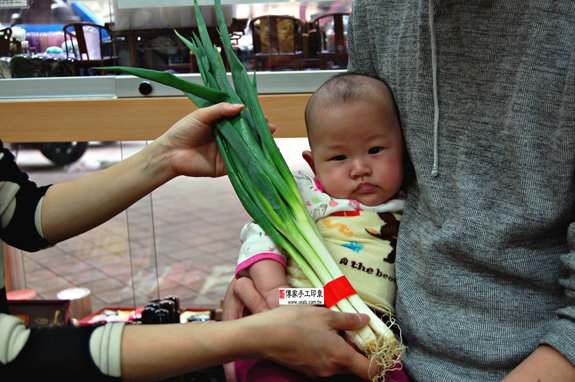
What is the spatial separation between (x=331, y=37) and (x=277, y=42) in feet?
0.69

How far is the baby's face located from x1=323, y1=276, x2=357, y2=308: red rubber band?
9.6 inches

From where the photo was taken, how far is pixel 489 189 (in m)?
0.96

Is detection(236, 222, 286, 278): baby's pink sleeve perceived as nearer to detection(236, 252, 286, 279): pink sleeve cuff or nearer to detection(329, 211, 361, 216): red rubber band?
detection(236, 252, 286, 279): pink sleeve cuff

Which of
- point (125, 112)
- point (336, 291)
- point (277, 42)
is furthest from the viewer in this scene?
point (277, 42)

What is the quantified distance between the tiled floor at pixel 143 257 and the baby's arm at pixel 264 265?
1.29 m

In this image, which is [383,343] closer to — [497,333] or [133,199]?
[497,333]

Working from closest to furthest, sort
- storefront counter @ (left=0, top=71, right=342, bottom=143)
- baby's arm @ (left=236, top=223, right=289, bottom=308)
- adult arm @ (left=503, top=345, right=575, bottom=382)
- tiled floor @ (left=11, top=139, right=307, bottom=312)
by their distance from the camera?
1. adult arm @ (left=503, top=345, right=575, bottom=382)
2. baby's arm @ (left=236, top=223, right=289, bottom=308)
3. storefront counter @ (left=0, top=71, right=342, bottom=143)
4. tiled floor @ (left=11, top=139, right=307, bottom=312)

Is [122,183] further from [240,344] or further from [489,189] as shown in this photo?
[489,189]

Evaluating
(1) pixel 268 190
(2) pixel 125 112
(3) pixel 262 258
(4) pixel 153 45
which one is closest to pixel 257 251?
(3) pixel 262 258

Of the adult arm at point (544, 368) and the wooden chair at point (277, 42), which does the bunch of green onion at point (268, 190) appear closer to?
the adult arm at point (544, 368)

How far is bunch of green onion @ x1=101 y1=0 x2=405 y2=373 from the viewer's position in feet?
3.59

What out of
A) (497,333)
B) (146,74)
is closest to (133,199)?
(146,74)

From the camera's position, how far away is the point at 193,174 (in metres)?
1.40

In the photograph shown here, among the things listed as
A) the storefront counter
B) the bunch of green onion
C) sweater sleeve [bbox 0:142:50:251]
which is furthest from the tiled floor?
the bunch of green onion
